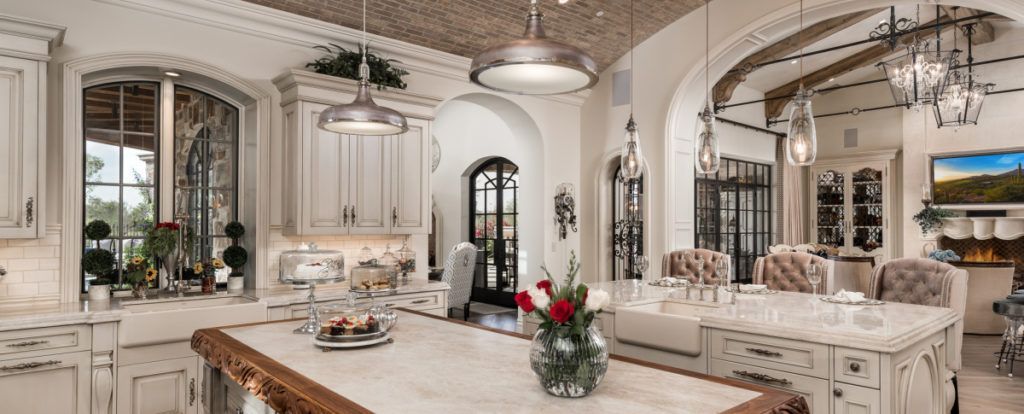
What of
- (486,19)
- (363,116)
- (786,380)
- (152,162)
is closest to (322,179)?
(152,162)

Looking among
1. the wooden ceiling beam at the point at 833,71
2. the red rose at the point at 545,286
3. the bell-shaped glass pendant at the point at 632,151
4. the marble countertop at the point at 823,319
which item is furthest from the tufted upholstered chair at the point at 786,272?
the wooden ceiling beam at the point at 833,71

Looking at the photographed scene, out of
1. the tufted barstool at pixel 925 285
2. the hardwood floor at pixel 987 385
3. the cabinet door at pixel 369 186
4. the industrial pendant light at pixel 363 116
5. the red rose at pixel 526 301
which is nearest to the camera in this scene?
the red rose at pixel 526 301

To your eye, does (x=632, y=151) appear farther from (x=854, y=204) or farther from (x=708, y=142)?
(x=854, y=204)

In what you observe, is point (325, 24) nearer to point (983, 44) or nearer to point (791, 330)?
point (791, 330)

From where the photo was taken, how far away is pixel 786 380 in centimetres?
279

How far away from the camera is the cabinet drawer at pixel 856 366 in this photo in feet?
8.23

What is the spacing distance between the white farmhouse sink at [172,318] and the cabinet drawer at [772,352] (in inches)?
114

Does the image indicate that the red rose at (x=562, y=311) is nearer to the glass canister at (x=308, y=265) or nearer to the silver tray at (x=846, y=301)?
the glass canister at (x=308, y=265)

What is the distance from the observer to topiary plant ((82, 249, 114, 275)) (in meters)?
3.68

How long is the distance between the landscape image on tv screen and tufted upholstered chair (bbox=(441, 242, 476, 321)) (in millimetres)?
7515

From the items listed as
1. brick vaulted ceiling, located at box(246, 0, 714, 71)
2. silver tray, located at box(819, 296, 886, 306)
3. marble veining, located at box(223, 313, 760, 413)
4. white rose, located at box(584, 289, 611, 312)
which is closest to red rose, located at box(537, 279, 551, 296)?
white rose, located at box(584, 289, 611, 312)

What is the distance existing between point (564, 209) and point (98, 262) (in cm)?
451

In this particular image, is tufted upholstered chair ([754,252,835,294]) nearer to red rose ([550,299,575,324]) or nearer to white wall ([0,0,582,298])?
white wall ([0,0,582,298])

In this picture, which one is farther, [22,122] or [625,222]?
[625,222]
